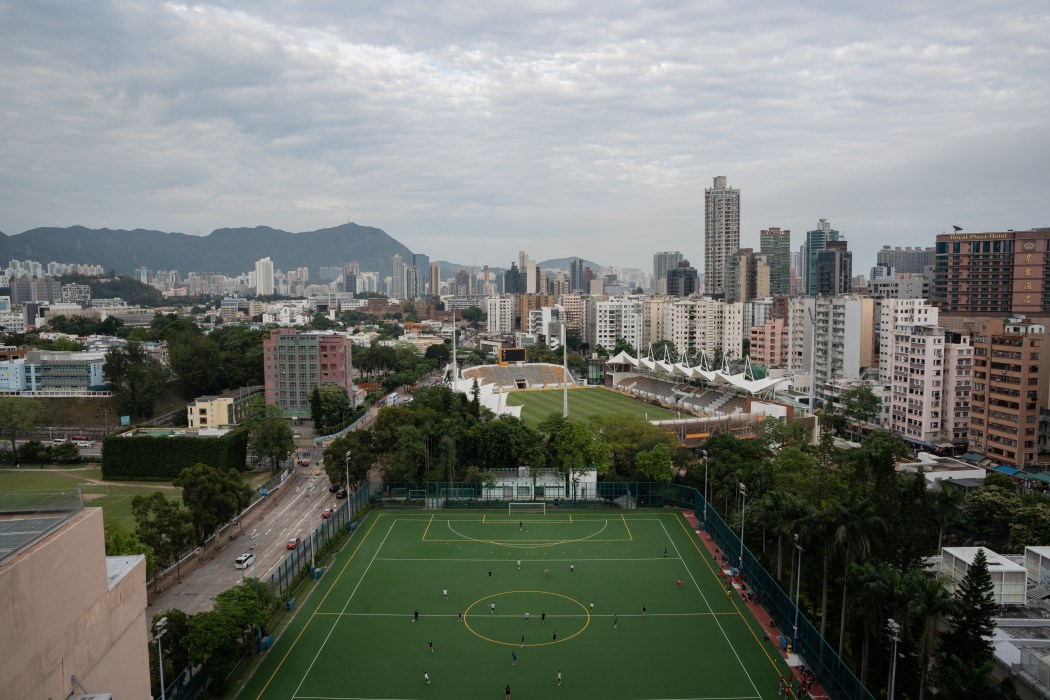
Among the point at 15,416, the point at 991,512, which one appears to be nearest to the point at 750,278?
the point at 991,512

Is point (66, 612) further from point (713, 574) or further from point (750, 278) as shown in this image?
point (750, 278)

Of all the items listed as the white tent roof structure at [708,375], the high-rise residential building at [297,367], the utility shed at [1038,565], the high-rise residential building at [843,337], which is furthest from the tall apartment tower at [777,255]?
the utility shed at [1038,565]

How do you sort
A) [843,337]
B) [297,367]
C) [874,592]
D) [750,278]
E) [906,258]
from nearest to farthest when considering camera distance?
[874,592]
[297,367]
[843,337]
[750,278]
[906,258]

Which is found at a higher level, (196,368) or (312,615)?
(196,368)

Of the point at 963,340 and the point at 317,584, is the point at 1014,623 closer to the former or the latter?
the point at 317,584

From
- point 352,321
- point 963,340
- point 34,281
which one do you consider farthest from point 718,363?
point 34,281

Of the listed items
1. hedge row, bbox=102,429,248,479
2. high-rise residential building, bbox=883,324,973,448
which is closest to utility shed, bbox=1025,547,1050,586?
high-rise residential building, bbox=883,324,973,448
